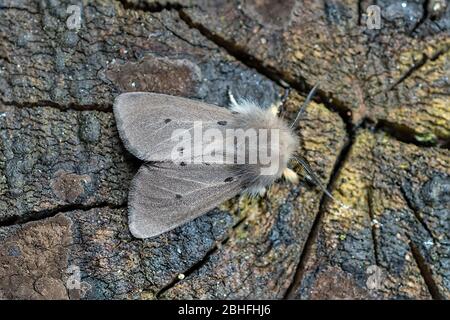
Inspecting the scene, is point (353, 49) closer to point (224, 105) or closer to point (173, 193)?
point (224, 105)

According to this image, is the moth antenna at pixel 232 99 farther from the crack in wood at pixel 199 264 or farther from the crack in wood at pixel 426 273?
the crack in wood at pixel 426 273

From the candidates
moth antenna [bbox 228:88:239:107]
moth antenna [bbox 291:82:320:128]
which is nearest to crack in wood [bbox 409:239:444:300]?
moth antenna [bbox 291:82:320:128]

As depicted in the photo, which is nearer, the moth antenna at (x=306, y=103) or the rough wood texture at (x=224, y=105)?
the rough wood texture at (x=224, y=105)

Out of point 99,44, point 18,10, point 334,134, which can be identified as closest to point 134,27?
point 99,44

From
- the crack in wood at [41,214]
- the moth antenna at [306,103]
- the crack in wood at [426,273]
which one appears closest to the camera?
the crack in wood at [41,214]

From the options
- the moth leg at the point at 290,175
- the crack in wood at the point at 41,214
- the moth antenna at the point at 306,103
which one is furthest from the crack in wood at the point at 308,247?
the crack in wood at the point at 41,214
